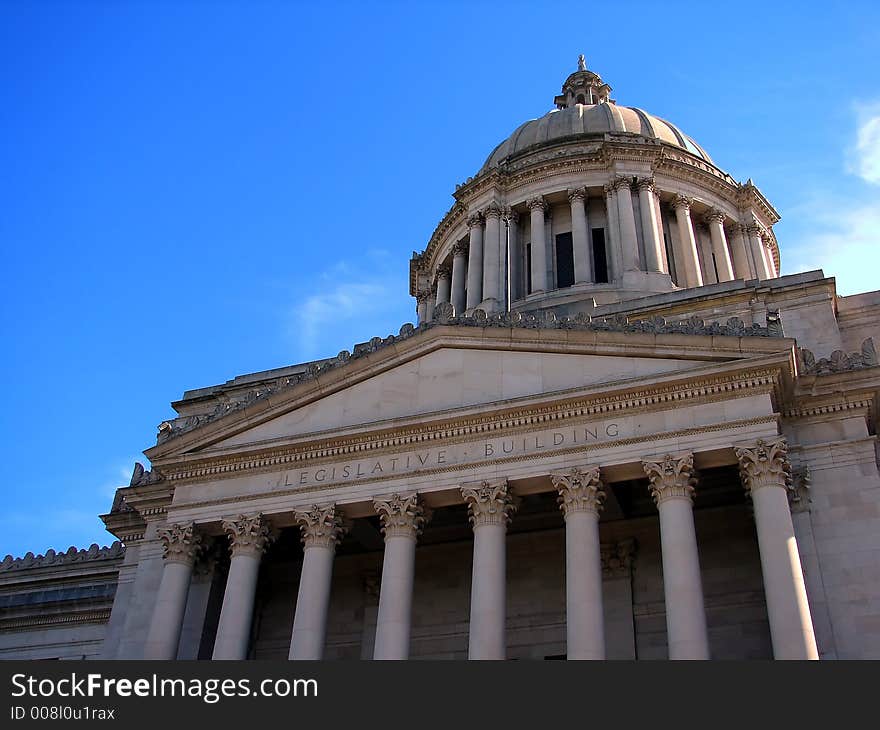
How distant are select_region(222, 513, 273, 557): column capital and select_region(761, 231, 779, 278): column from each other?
31142 millimetres

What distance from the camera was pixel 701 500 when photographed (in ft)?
90.0

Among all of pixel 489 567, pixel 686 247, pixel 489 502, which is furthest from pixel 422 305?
pixel 489 567

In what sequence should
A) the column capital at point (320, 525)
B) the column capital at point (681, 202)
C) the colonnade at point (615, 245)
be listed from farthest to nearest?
the column capital at point (681, 202) → the colonnade at point (615, 245) → the column capital at point (320, 525)

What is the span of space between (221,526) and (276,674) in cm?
1023

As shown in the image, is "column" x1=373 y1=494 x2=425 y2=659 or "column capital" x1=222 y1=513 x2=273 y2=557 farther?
"column capital" x1=222 y1=513 x2=273 y2=557

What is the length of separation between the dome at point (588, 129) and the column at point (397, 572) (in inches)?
1131

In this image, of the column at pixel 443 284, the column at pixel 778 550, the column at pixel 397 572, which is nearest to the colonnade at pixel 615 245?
the column at pixel 443 284

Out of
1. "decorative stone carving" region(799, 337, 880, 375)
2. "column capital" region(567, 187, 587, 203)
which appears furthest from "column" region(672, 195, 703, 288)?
"decorative stone carving" region(799, 337, 880, 375)

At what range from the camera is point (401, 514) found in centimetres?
2552

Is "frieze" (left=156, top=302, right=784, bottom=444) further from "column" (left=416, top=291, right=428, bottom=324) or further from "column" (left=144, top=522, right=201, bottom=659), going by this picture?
"column" (left=416, top=291, right=428, bottom=324)

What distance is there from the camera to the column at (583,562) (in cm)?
2207

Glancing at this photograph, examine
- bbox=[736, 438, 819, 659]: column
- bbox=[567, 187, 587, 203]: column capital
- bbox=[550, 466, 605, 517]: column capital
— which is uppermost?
Result: bbox=[567, 187, 587, 203]: column capital

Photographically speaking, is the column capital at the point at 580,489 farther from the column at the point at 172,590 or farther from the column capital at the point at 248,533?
the column at the point at 172,590

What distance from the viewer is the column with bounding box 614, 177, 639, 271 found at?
43.2m
